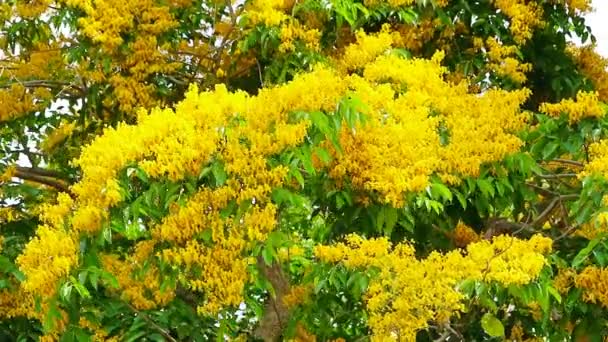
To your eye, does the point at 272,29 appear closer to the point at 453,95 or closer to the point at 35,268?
the point at 453,95

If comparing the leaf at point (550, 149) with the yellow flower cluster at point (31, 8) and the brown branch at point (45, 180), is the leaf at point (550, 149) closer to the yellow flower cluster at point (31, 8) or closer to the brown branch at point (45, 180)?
the brown branch at point (45, 180)

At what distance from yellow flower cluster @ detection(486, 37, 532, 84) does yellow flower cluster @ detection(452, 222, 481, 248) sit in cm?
81

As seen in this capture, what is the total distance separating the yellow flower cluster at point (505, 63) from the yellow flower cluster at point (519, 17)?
0.10 metres

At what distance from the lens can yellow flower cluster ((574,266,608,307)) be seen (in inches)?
156

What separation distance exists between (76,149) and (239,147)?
263cm

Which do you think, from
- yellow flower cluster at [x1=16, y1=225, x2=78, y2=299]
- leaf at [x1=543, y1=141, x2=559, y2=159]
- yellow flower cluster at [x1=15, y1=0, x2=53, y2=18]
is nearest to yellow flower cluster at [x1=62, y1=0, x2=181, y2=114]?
yellow flower cluster at [x1=15, y1=0, x2=53, y2=18]

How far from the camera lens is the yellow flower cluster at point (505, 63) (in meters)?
5.15

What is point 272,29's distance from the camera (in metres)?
4.87

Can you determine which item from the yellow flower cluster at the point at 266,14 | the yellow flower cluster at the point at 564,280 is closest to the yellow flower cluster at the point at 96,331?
the yellow flower cluster at the point at 266,14

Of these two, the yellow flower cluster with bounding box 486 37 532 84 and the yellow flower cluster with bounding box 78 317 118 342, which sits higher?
the yellow flower cluster with bounding box 486 37 532 84

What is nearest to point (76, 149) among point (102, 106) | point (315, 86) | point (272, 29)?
point (102, 106)

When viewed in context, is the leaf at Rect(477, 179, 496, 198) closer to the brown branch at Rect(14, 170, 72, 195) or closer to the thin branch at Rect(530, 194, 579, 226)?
the thin branch at Rect(530, 194, 579, 226)

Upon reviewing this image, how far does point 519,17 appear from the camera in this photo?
526cm

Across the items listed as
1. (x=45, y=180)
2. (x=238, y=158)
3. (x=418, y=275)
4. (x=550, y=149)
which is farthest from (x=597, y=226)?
(x=45, y=180)
